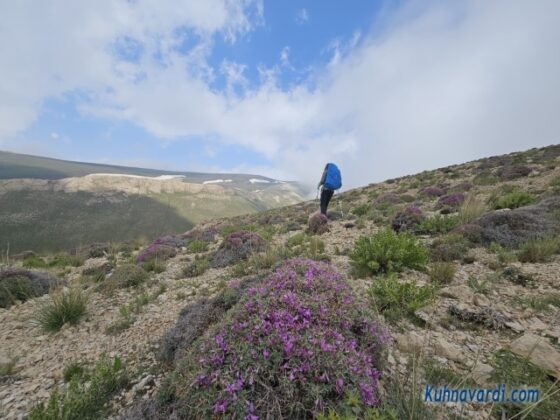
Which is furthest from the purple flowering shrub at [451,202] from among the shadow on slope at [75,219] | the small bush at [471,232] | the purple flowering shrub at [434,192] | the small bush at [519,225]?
the shadow on slope at [75,219]

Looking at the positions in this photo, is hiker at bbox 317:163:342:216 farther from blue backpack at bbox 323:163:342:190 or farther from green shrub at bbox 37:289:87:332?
green shrub at bbox 37:289:87:332

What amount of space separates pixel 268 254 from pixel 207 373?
5041 millimetres

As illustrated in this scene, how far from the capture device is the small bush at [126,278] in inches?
272

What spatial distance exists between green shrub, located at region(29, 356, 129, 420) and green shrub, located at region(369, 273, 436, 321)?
3.70 m

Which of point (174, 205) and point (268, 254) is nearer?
point (268, 254)

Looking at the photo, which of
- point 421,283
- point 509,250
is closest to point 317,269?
point 421,283

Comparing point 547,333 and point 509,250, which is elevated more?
point 509,250

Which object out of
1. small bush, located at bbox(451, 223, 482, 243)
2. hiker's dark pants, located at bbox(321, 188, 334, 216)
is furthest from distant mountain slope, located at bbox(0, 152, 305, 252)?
small bush, located at bbox(451, 223, 482, 243)

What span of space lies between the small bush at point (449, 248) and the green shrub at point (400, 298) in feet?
7.41

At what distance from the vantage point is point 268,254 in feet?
23.4

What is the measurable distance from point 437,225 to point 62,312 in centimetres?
1024

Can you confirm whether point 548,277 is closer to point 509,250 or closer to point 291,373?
point 509,250

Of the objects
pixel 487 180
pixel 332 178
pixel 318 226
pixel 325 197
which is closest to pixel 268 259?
pixel 318 226

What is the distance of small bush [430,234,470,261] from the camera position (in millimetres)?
5902
